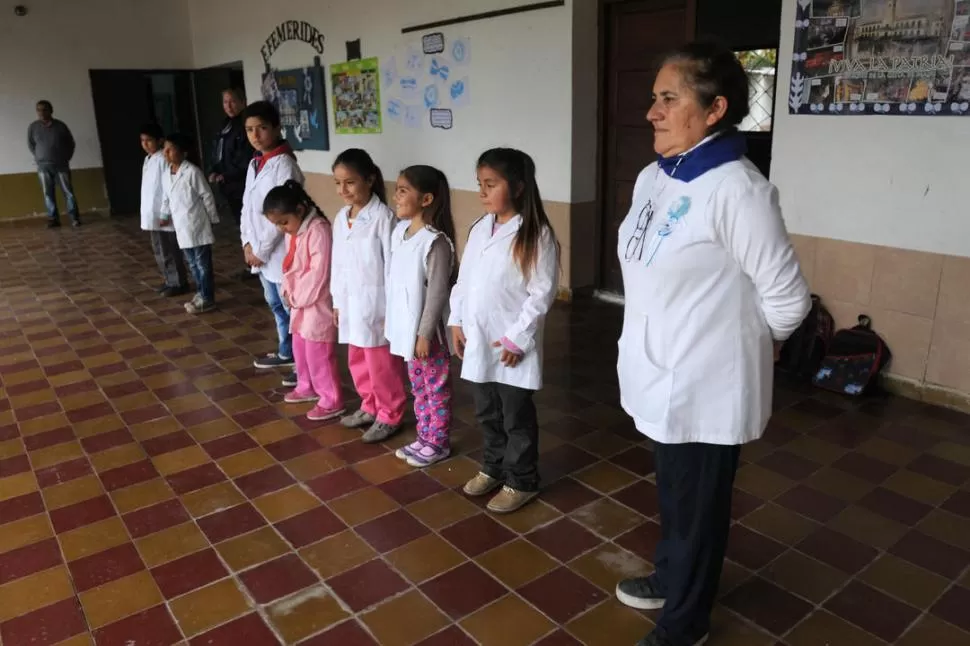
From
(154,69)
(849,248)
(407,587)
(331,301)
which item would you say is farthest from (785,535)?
(154,69)

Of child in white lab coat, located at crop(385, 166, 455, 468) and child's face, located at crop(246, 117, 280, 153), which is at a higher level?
child's face, located at crop(246, 117, 280, 153)

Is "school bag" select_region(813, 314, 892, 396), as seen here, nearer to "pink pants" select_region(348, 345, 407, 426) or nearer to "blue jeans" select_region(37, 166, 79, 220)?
"pink pants" select_region(348, 345, 407, 426)

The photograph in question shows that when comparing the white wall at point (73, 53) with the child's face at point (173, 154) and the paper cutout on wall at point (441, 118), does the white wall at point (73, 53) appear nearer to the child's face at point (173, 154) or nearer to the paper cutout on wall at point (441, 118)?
the child's face at point (173, 154)

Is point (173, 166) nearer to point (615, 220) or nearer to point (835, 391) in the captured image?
point (615, 220)

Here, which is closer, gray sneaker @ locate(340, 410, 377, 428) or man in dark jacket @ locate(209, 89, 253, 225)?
gray sneaker @ locate(340, 410, 377, 428)

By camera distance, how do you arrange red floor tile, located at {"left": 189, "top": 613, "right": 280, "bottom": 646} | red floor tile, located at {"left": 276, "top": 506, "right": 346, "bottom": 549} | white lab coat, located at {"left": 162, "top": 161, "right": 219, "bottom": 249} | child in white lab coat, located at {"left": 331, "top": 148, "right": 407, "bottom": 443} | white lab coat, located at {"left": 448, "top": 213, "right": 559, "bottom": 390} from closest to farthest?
1. red floor tile, located at {"left": 189, "top": 613, "right": 280, "bottom": 646}
2. white lab coat, located at {"left": 448, "top": 213, "right": 559, "bottom": 390}
3. red floor tile, located at {"left": 276, "top": 506, "right": 346, "bottom": 549}
4. child in white lab coat, located at {"left": 331, "top": 148, "right": 407, "bottom": 443}
5. white lab coat, located at {"left": 162, "top": 161, "right": 219, "bottom": 249}

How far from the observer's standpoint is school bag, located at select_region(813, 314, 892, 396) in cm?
362

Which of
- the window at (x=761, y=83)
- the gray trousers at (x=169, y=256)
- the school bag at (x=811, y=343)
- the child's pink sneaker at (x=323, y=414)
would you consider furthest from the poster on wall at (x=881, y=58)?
the gray trousers at (x=169, y=256)

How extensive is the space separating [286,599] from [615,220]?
389 cm

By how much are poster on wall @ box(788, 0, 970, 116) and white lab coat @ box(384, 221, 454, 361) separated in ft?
7.32

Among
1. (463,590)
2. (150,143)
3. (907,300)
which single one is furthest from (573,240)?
(463,590)

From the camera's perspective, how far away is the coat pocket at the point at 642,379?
5.58 ft

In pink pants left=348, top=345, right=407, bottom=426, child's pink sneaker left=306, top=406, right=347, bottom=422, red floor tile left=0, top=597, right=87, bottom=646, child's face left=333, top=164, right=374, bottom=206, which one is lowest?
red floor tile left=0, top=597, right=87, bottom=646

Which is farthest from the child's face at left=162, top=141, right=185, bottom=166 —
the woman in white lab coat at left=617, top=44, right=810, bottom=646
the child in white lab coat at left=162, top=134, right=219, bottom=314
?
the woman in white lab coat at left=617, top=44, right=810, bottom=646
